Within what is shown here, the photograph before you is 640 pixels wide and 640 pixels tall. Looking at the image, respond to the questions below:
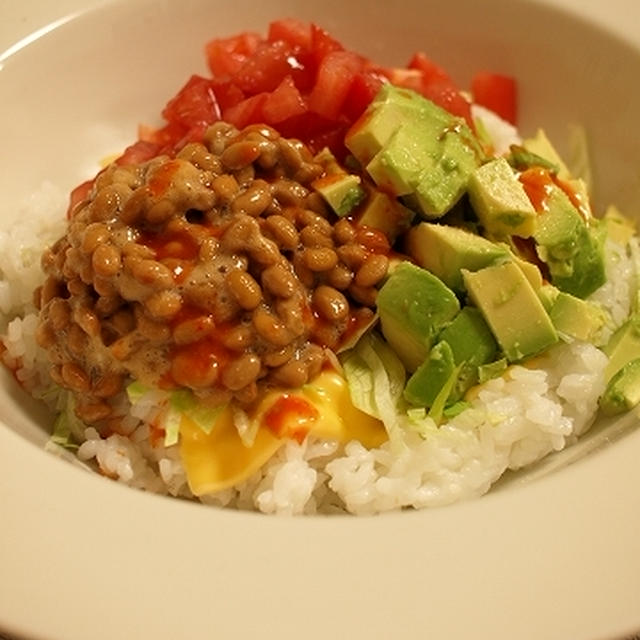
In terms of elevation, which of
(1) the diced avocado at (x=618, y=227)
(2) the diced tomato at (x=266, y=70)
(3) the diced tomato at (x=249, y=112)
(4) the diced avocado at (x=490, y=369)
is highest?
(2) the diced tomato at (x=266, y=70)

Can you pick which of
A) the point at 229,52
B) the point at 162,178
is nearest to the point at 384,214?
the point at 162,178

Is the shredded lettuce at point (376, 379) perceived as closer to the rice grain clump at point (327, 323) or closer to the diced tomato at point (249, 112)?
the rice grain clump at point (327, 323)

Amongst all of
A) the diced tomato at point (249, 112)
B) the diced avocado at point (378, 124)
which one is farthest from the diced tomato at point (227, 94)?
the diced avocado at point (378, 124)

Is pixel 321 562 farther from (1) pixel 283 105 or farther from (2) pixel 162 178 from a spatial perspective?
(1) pixel 283 105

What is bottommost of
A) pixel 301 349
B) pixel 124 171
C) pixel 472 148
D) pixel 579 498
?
pixel 579 498

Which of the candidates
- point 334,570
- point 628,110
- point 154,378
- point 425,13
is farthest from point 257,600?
point 425,13

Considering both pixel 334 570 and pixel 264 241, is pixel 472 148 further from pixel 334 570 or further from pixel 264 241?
pixel 334 570
